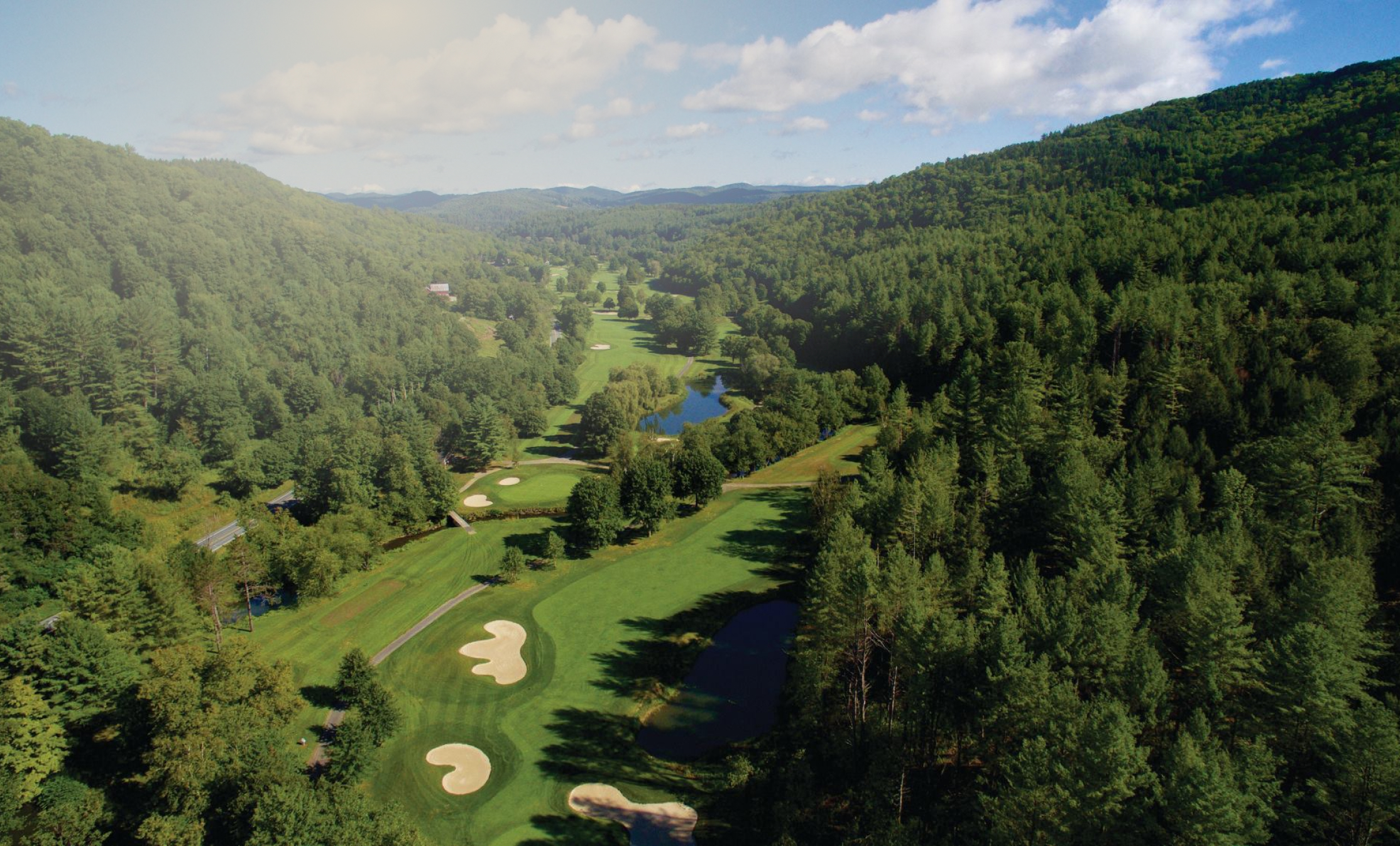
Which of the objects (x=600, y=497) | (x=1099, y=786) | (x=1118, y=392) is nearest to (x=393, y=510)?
(x=600, y=497)

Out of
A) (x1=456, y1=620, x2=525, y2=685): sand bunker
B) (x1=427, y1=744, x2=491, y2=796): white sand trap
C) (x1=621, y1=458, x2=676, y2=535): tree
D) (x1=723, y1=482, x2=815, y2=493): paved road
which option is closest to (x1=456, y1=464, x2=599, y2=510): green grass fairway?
(x1=621, y1=458, x2=676, y2=535): tree

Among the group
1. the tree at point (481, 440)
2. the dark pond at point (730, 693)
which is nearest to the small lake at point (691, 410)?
the tree at point (481, 440)

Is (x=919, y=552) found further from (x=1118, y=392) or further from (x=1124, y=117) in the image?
(x=1124, y=117)

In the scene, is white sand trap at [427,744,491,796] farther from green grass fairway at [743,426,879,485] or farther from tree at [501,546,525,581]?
green grass fairway at [743,426,879,485]

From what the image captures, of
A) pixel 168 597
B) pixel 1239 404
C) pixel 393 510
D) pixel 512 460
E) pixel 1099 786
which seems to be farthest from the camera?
pixel 512 460

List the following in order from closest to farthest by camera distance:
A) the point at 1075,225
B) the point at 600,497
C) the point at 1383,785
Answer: the point at 1383,785, the point at 600,497, the point at 1075,225

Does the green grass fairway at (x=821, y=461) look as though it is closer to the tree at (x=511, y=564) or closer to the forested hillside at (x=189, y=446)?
the tree at (x=511, y=564)
